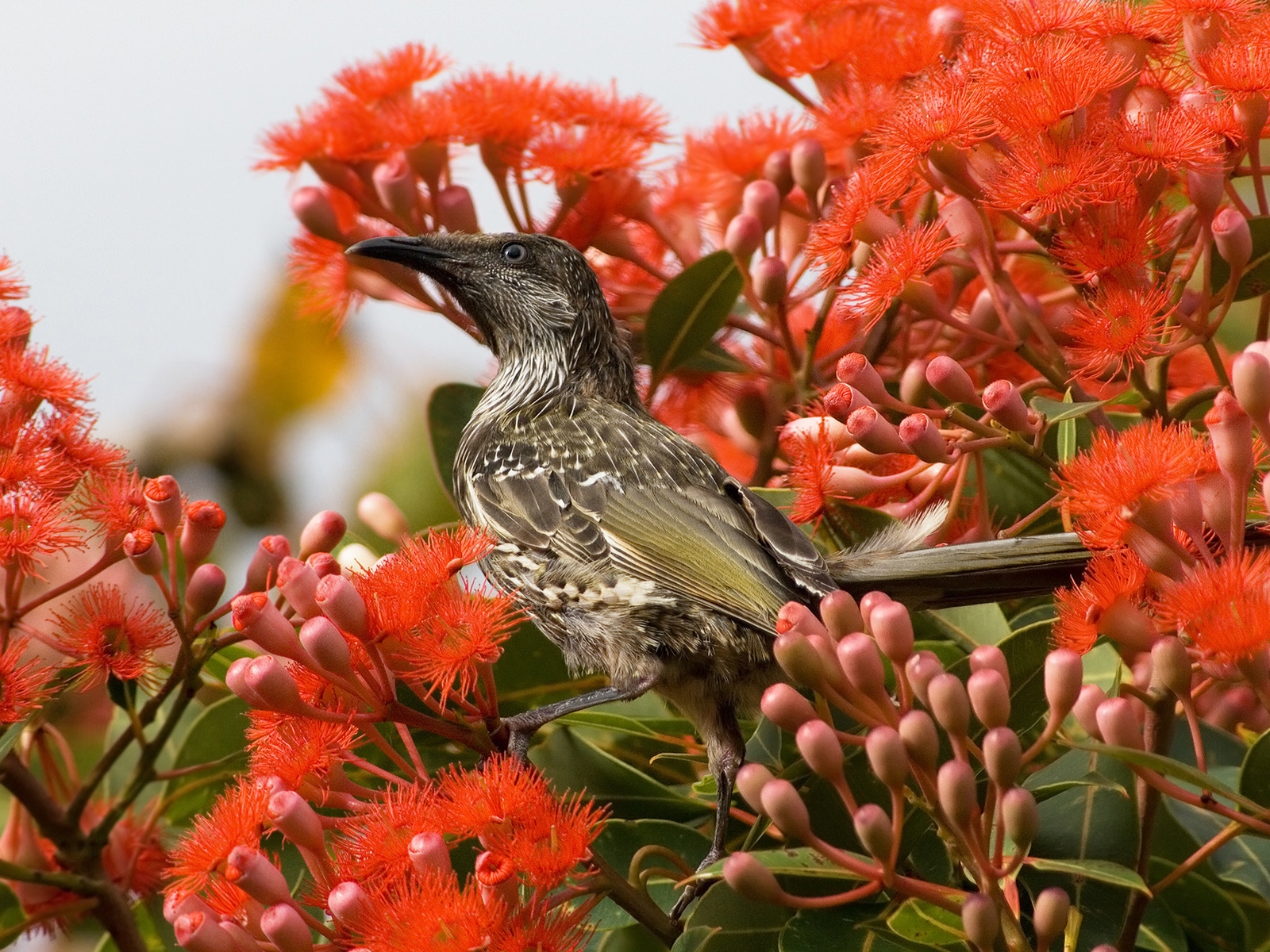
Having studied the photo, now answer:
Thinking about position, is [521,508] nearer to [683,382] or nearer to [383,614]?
[683,382]

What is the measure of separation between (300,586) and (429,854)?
1.56ft

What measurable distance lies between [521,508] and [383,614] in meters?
1.07

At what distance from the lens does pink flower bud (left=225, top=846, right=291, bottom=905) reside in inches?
81.8

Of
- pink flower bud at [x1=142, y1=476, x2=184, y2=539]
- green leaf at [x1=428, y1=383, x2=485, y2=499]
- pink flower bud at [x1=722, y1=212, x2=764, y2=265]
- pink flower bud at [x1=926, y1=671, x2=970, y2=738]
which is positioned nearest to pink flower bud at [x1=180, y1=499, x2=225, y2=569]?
pink flower bud at [x1=142, y1=476, x2=184, y2=539]

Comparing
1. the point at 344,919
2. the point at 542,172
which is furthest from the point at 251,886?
the point at 542,172

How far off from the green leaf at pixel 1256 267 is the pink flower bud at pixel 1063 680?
3.27ft

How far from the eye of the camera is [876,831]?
193 cm

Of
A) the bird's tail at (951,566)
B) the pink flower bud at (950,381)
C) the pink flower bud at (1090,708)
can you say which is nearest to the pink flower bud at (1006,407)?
the pink flower bud at (950,381)

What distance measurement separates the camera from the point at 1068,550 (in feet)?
9.13

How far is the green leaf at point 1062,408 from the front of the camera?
8.33ft

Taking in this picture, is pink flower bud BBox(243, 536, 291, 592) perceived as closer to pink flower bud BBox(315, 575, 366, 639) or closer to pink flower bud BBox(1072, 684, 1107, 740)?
pink flower bud BBox(315, 575, 366, 639)

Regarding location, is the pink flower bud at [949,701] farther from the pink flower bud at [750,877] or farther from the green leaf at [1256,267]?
the green leaf at [1256,267]

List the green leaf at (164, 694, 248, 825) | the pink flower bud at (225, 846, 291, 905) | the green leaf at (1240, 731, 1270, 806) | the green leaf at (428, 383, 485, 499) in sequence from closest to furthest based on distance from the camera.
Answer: the pink flower bud at (225, 846, 291, 905) < the green leaf at (1240, 731, 1270, 806) < the green leaf at (164, 694, 248, 825) < the green leaf at (428, 383, 485, 499)

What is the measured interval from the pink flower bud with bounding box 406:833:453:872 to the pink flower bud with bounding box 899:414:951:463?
970 mm
